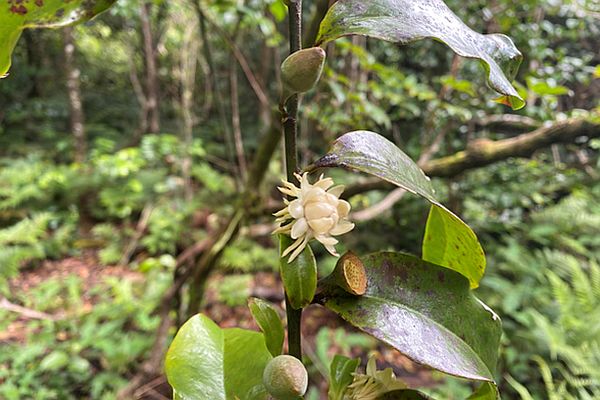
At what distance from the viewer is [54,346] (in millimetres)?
1795

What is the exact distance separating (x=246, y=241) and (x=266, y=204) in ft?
→ 4.76

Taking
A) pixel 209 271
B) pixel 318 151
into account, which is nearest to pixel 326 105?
pixel 209 271

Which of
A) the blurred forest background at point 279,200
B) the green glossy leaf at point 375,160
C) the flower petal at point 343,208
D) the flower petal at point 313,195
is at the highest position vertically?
the green glossy leaf at point 375,160

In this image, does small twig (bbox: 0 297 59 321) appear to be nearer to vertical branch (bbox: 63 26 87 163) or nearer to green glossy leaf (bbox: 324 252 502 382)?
vertical branch (bbox: 63 26 87 163)

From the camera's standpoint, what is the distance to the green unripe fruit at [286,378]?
0.73ft

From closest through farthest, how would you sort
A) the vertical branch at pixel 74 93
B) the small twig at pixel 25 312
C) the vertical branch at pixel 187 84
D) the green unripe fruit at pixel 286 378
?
the green unripe fruit at pixel 286 378 → the small twig at pixel 25 312 → the vertical branch at pixel 187 84 → the vertical branch at pixel 74 93

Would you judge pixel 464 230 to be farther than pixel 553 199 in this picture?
No

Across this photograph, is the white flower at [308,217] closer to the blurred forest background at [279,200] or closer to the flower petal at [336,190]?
the flower petal at [336,190]

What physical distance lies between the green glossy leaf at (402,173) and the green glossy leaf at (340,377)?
4.2 inches

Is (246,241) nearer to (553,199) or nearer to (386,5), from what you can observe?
(553,199)

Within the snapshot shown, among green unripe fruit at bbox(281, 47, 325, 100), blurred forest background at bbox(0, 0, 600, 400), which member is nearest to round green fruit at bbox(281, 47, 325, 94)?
green unripe fruit at bbox(281, 47, 325, 100)

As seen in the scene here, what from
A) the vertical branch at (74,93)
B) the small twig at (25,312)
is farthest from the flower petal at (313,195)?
the vertical branch at (74,93)

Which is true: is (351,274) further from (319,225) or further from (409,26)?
(409,26)

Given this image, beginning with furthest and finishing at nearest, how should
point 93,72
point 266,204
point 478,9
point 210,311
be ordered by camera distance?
1. point 93,72
2. point 210,311
3. point 478,9
4. point 266,204
